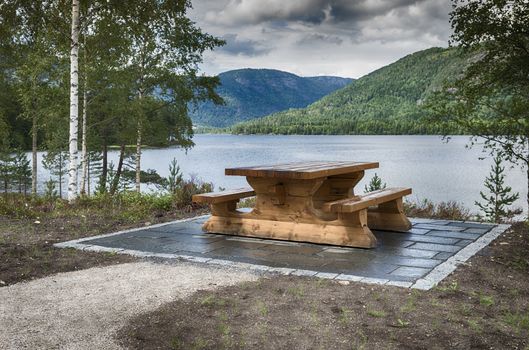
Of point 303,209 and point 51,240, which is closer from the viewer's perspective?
point 303,209

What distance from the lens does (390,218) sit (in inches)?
304

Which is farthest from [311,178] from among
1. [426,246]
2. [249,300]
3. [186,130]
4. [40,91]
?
[186,130]

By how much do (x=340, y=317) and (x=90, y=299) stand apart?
1995 millimetres

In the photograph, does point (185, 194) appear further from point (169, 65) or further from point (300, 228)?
point (169, 65)

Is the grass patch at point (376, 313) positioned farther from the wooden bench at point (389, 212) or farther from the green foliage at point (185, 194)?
the green foliage at point (185, 194)

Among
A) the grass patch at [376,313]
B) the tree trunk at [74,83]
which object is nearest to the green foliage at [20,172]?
the tree trunk at [74,83]

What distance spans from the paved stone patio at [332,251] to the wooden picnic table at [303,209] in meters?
0.16

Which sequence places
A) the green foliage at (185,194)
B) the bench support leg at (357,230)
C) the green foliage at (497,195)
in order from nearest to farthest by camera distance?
the bench support leg at (357,230), the green foliage at (185,194), the green foliage at (497,195)

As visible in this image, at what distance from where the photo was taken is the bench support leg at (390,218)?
7.66 metres

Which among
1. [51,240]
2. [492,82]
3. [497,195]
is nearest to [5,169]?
[51,240]

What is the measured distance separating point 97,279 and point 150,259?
91cm

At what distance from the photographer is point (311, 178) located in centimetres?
638

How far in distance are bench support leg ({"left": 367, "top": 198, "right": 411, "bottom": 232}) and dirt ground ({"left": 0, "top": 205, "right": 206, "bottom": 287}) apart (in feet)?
10.8

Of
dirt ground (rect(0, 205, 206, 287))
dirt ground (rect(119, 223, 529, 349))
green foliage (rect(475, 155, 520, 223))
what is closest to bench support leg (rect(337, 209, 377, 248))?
dirt ground (rect(119, 223, 529, 349))
